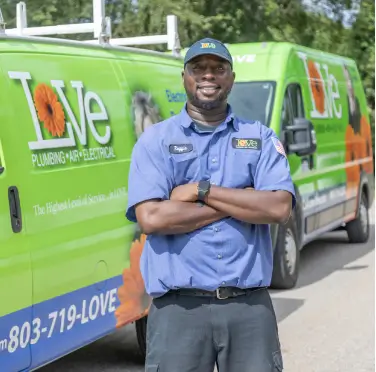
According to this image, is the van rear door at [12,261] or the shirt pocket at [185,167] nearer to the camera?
the shirt pocket at [185,167]

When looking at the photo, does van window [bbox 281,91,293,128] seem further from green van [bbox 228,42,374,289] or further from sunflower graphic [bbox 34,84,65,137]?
sunflower graphic [bbox 34,84,65,137]

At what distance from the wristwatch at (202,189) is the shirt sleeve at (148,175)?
0.42 feet

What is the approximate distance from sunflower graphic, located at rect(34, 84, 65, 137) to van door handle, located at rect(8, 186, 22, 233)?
1.66ft

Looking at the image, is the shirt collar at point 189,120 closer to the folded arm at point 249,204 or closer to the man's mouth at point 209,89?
the man's mouth at point 209,89

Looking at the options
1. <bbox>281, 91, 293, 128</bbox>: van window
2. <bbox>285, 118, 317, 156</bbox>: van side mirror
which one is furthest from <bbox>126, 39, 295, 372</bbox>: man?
<bbox>281, 91, 293, 128</bbox>: van window

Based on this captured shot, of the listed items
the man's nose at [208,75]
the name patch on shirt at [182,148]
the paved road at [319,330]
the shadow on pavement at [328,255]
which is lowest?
the shadow on pavement at [328,255]

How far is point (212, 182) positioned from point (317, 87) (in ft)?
24.3

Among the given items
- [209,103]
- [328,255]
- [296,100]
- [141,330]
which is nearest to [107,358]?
[141,330]

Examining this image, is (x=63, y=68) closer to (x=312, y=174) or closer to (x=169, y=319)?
(x=169, y=319)

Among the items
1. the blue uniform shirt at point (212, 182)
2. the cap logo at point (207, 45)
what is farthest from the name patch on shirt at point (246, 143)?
the cap logo at point (207, 45)

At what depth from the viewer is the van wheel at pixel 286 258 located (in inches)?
357

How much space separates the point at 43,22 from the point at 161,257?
12113mm

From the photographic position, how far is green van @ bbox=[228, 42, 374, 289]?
9.34 meters

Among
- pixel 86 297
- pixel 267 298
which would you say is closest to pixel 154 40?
pixel 86 297
